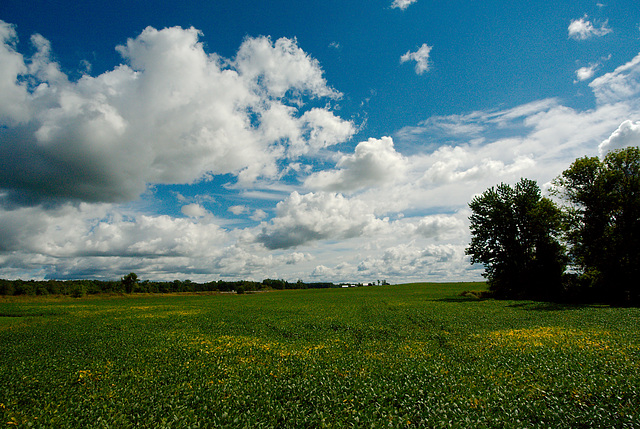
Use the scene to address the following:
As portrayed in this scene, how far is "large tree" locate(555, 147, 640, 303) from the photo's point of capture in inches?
1580

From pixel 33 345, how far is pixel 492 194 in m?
68.4

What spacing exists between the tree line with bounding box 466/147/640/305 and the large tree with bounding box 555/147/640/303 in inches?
3.3

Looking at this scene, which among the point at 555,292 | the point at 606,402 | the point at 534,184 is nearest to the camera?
the point at 606,402

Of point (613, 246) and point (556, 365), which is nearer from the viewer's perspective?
point (556, 365)

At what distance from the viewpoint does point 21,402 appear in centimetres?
1110

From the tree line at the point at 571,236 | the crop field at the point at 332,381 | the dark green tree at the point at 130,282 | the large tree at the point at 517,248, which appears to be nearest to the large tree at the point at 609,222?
the tree line at the point at 571,236

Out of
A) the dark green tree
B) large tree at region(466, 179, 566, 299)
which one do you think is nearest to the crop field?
large tree at region(466, 179, 566, 299)

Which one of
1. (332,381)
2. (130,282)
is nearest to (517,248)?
(332,381)

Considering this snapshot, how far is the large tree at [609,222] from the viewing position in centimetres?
4012

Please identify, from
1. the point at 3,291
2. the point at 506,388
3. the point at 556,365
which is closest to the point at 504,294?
the point at 556,365

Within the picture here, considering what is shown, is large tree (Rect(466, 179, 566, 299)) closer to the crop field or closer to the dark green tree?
the crop field

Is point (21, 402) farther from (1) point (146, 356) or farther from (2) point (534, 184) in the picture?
(2) point (534, 184)

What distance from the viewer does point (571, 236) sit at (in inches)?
1748

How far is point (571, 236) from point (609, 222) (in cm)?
469
